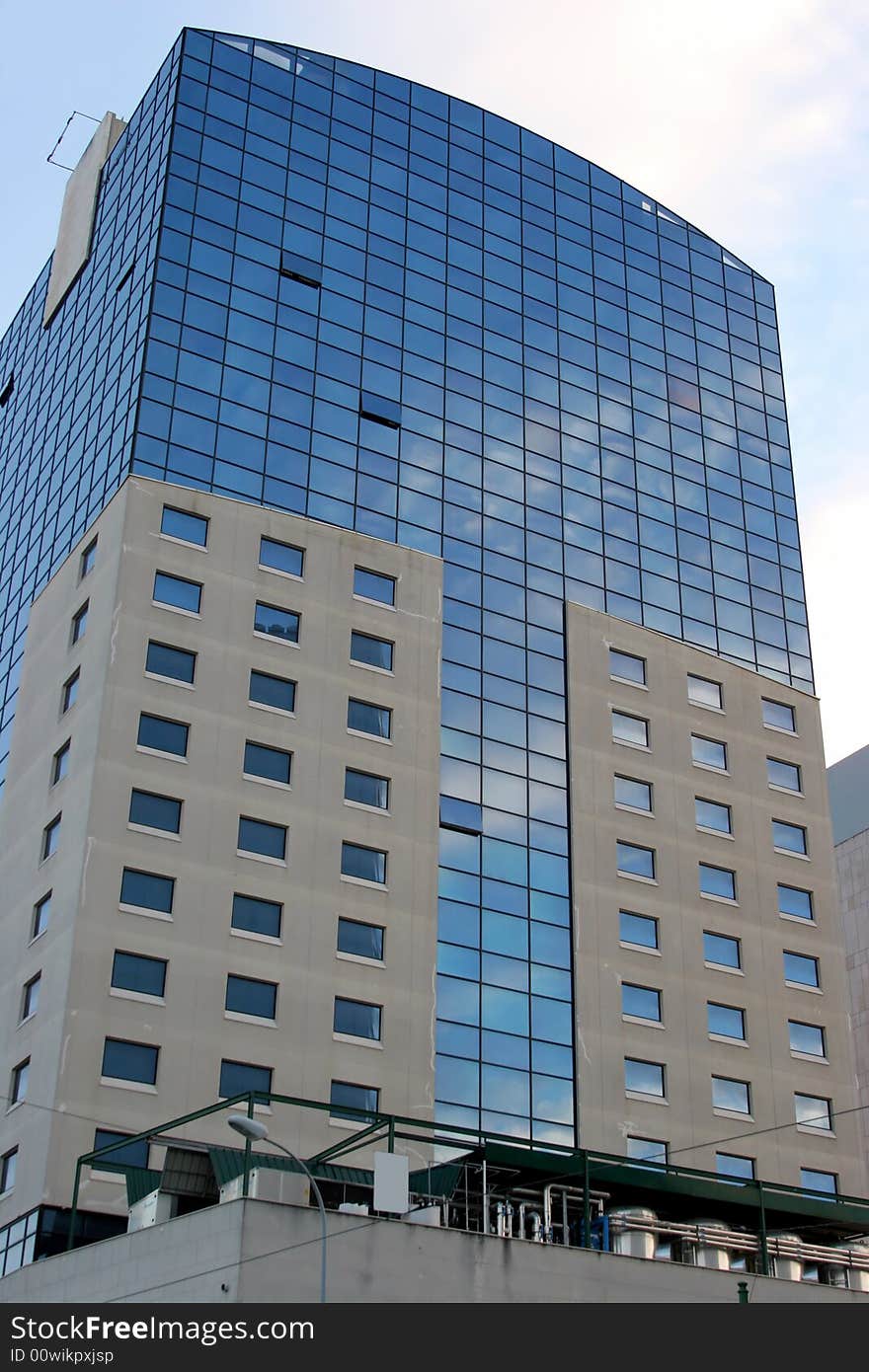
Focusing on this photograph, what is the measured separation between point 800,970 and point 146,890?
29.7m

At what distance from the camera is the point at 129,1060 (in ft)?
175

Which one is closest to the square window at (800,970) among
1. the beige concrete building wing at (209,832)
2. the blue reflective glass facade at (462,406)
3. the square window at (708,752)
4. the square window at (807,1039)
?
the square window at (807,1039)

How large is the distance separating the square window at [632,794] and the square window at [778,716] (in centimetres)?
886

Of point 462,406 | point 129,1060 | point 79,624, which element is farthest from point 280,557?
point 129,1060

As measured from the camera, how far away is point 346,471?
227ft

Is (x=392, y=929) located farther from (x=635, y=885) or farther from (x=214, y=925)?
(x=635, y=885)

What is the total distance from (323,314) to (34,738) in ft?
76.2

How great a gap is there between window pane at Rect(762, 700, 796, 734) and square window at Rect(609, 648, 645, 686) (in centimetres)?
699

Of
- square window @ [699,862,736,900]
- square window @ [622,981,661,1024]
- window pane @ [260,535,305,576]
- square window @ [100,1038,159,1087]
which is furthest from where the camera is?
square window @ [699,862,736,900]

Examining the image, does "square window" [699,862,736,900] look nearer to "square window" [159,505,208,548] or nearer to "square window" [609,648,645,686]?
"square window" [609,648,645,686]

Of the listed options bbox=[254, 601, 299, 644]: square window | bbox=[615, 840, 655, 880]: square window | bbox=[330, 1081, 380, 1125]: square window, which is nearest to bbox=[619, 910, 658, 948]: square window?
bbox=[615, 840, 655, 880]: square window

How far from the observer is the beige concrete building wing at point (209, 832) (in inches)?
2116

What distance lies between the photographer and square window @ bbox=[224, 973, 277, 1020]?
5612cm

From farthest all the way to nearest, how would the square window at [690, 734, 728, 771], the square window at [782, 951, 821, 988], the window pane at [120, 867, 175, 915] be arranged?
the square window at [690, 734, 728, 771] → the square window at [782, 951, 821, 988] → the window pane at [120, 867, 175, 915]
